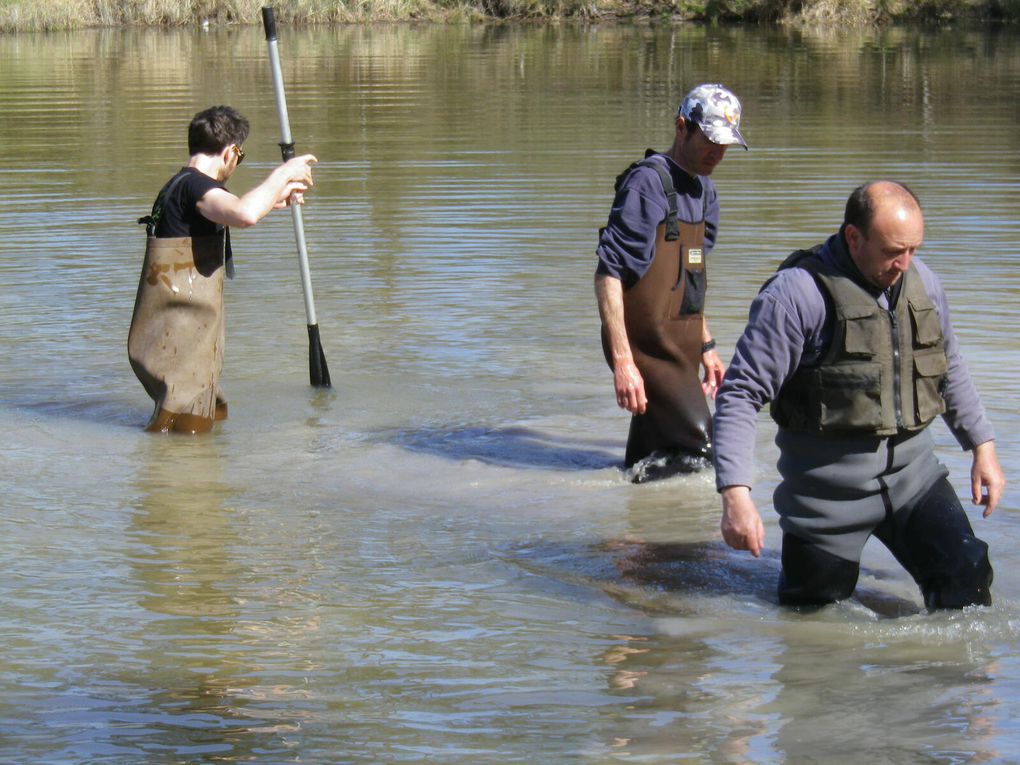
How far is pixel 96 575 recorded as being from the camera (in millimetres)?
5879

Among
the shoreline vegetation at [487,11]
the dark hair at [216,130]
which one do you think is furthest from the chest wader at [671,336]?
the shoreline vegetation at [487,11]

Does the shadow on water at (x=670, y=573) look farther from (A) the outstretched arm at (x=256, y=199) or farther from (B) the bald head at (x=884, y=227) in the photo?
(A) the outstretched arm at (x=256, y=199)

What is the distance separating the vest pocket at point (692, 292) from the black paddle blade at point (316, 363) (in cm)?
274

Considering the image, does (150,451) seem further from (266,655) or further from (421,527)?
(266,655)

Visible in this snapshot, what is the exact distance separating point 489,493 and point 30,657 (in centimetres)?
248

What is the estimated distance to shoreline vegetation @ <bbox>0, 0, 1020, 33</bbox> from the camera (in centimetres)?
4366

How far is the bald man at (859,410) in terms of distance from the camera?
15.2 feet

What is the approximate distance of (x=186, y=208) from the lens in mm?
7379

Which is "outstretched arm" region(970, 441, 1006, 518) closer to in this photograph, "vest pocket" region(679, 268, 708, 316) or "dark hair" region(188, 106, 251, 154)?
"vest pocket" region(679, 268, 708, 316)

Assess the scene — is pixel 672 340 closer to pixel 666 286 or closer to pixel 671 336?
pixel 671 336

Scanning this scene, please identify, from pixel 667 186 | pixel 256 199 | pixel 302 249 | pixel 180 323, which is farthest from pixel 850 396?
pixel 302 249

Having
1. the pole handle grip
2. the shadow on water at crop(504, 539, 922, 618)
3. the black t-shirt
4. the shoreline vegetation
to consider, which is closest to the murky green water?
the shadow on water at crop(504, 539, 922, 618)

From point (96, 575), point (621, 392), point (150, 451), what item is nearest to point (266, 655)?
point (96, 575)

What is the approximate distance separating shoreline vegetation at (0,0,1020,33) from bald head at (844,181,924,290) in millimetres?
40896
